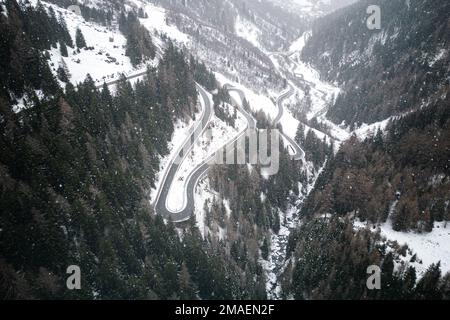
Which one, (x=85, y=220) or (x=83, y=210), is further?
(x=83, y=210)

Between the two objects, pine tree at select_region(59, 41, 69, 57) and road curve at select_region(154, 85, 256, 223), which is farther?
pine tree at select_region(59, 41, 69, 57)

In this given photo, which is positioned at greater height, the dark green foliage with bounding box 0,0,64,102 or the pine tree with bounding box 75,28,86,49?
the pine tree with bounding box 75,28,86,49

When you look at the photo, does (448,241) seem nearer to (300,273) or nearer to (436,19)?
(300,273)

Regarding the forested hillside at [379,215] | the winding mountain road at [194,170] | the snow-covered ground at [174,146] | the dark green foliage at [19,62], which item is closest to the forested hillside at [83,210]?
the dark green foliage at [19,62]

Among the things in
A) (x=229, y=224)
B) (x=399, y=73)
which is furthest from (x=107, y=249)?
(x=399, y=73)

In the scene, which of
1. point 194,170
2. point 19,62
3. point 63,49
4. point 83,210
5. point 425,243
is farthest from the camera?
point 63,49

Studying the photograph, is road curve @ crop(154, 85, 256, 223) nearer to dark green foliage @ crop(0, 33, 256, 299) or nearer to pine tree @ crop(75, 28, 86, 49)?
dark green foliage @ crop(0, 33, 256, 299)

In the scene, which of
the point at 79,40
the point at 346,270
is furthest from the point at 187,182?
the point at 79,40

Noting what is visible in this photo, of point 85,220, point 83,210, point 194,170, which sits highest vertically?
point 194,170

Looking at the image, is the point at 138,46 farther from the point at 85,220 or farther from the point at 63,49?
the point at 85,220

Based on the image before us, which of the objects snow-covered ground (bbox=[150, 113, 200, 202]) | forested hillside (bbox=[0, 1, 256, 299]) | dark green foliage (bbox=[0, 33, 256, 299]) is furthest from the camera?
snow-covered ground (bbox=[150, 113, 200, 202])

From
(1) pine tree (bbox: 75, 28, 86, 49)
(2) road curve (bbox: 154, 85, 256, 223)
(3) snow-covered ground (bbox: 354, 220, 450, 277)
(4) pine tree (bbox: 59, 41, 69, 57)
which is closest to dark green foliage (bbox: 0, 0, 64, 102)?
(4) pine tree (bbox: 59, 41, 69, 57)
